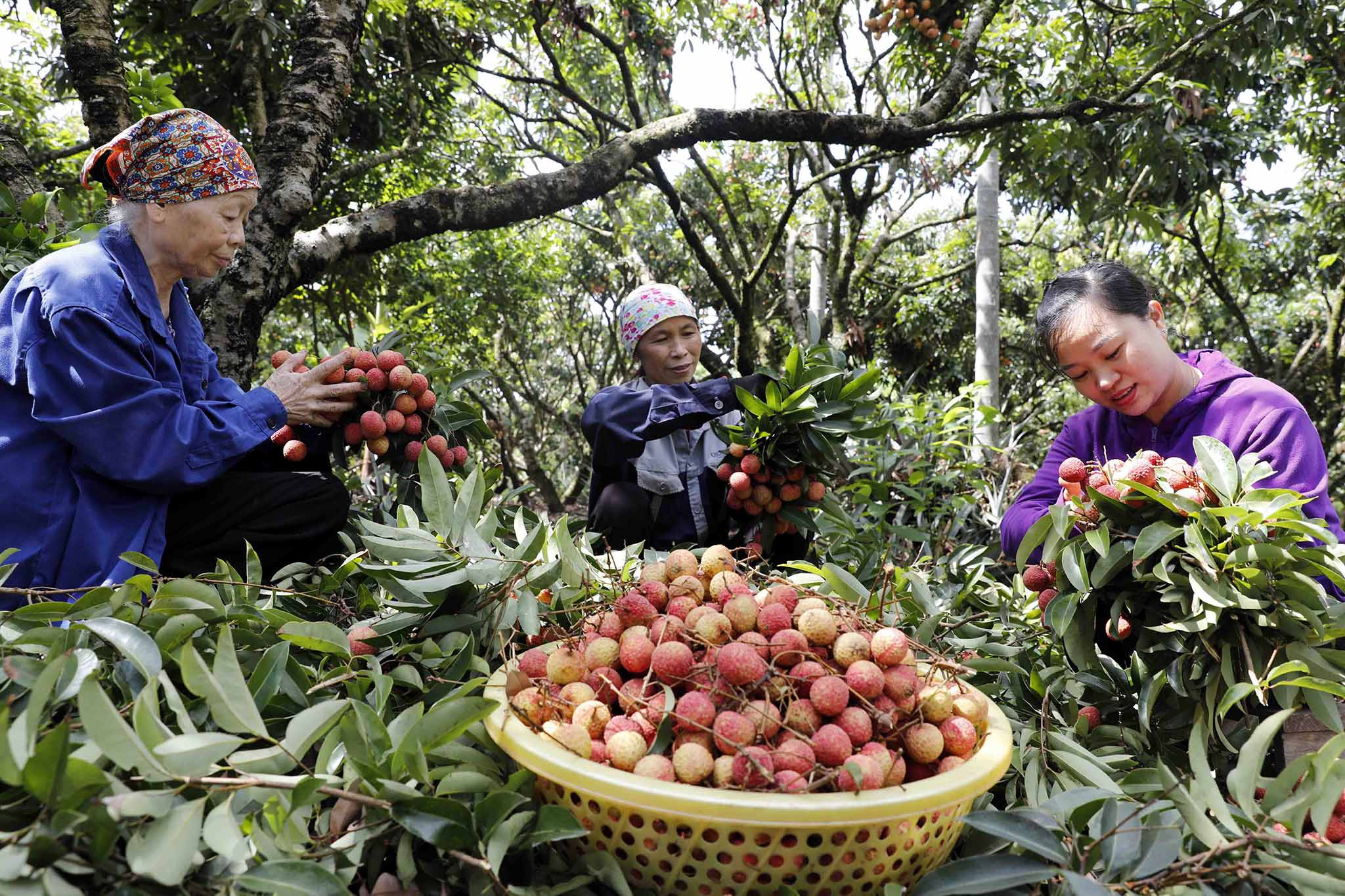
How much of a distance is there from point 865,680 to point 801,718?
0.29 ft

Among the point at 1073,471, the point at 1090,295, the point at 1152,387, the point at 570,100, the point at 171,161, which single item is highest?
the point at 570,100

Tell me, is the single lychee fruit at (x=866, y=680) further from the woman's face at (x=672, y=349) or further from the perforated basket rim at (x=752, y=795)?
the woman's face at (x=672, y=349)

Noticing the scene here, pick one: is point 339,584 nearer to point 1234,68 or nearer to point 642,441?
point 642,441

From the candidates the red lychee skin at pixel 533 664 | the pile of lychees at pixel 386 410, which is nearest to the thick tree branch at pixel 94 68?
the pile of lychees at pixel 386 410

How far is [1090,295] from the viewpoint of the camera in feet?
5.41

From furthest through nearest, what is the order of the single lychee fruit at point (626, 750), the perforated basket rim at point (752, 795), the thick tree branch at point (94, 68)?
the thick tree branch at point (94, 68) < the single lychee fruit at point (626, 750) < the perforated basket rim at point (752, 795)

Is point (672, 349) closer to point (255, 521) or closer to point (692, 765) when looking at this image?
point (255, 521)

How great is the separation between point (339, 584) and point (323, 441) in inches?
24.3

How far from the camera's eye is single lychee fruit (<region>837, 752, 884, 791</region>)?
2.62 feet

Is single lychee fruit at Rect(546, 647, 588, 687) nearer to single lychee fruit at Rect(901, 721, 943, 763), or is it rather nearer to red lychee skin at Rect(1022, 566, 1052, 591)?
single lychee fruit at Rect(901, 721, 943, 763)

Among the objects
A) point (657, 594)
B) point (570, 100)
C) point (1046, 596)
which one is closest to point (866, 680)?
point (657, 594)

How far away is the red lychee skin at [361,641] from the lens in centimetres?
116

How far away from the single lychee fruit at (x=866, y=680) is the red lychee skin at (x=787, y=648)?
57mm

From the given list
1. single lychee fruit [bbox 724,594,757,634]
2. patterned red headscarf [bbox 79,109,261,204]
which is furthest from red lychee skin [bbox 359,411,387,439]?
single lychee fruit [bbox 724,594,757,634]
